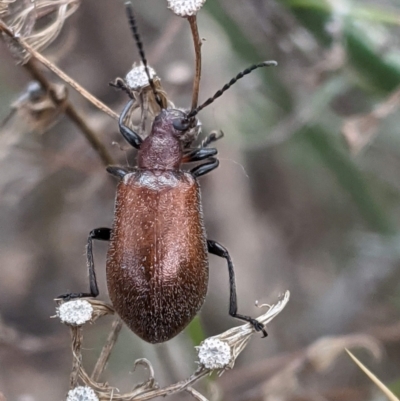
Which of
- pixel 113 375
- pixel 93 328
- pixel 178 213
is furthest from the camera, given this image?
pixel 113 375

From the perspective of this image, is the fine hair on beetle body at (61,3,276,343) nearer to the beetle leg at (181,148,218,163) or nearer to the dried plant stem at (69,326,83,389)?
the beetle leg at (181,148,218,163)

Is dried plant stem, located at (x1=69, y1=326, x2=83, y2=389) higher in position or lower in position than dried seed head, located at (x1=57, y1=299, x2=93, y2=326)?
lower

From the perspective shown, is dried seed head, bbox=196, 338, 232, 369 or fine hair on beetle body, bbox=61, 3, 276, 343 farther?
fine hair on beetle body, bbox=61, 3, 276, 343

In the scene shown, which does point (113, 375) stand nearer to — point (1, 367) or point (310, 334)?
point (1, 367)

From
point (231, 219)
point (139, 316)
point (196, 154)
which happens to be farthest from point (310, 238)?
point (139, 316)

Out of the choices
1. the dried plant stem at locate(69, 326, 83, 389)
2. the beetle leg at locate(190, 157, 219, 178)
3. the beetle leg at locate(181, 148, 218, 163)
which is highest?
the beetle leg at locate(181, 148, 218, 163)

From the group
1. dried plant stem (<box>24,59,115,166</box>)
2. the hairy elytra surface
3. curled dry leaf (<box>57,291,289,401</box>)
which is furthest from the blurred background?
curled dry leaf (<box>57,291,289,401</box>)

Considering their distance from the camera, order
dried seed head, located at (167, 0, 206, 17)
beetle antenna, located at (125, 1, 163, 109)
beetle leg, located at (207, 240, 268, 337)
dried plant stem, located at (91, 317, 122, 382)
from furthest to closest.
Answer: beetle leg, located at (207, 240, 268, 337), beetle antenna, located at (125, 1, 163, 109), dried plant stem, located at (91, 317, 122, 382), dried seed head, located at (167, 0, 206, 17)
